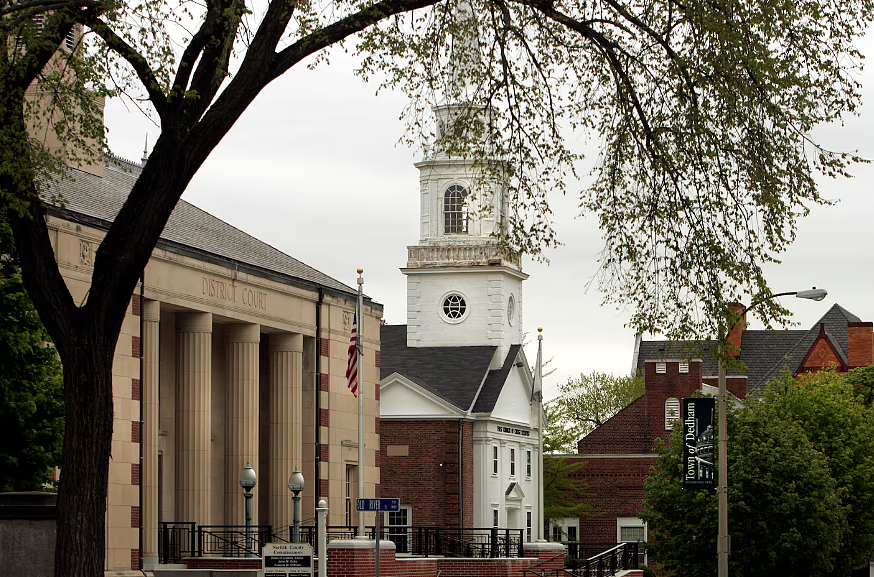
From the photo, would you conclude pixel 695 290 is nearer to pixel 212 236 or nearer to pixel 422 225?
pixel 212 236

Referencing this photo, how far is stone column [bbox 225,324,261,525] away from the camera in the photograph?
3844cm

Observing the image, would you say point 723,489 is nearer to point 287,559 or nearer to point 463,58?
point 287,559

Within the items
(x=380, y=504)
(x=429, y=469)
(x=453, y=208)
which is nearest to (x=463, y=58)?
(x=380, y=504)

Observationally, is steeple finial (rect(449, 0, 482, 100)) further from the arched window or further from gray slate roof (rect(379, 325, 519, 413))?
the arched window

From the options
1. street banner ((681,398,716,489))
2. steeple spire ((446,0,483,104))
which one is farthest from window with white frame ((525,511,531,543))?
steeple spire ((446,0,483,104))

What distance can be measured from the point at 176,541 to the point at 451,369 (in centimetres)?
2971

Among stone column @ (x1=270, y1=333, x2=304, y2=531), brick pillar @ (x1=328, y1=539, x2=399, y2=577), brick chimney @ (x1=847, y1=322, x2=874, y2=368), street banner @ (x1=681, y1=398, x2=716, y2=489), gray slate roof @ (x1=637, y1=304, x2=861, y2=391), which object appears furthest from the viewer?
gray slate roof @ (x1=637, y1=304, x2=861, y2=391)

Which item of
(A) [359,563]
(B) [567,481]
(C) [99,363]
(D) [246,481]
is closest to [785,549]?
(A) [359,563]

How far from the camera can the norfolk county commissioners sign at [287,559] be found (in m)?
25.4

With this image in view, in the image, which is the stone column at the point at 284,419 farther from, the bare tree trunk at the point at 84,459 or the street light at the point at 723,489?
the bare tree trunk at the point at 84,459

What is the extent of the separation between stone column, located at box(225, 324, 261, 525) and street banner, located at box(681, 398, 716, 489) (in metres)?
11.2

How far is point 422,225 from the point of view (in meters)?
67.4

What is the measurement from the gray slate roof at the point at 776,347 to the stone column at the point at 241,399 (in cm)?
5116

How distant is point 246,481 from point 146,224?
15669 millimetres
